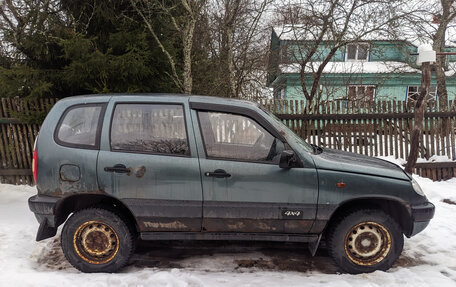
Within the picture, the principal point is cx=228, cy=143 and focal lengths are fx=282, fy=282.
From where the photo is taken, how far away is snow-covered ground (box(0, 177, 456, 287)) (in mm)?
2773

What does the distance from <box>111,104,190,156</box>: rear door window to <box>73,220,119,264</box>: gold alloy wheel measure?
86cm

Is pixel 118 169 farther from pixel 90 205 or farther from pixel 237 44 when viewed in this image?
pixel 237 44

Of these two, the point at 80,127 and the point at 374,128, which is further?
the point at 374,128

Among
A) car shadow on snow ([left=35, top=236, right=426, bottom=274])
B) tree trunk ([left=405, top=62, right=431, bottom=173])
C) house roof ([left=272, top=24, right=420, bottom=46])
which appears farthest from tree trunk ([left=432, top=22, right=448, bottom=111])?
car shadow on snow ([left=35, top=236, right=426, bottom=274])

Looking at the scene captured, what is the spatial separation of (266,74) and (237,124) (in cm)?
924

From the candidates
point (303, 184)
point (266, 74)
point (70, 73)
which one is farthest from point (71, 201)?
point (266, 74)

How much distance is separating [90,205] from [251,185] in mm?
1747

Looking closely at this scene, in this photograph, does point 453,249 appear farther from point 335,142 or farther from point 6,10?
point 6,10

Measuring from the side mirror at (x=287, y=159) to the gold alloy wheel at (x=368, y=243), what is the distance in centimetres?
99

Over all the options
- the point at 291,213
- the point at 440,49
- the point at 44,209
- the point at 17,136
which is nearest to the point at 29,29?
the point at 17,136

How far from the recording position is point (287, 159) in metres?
2.82

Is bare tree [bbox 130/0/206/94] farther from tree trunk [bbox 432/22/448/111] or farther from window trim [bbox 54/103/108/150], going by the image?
tree trunk [bbox 432/22/448/111]

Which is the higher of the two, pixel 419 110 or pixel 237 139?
pixel 419 110

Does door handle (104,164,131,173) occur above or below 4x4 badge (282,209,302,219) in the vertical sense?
above
